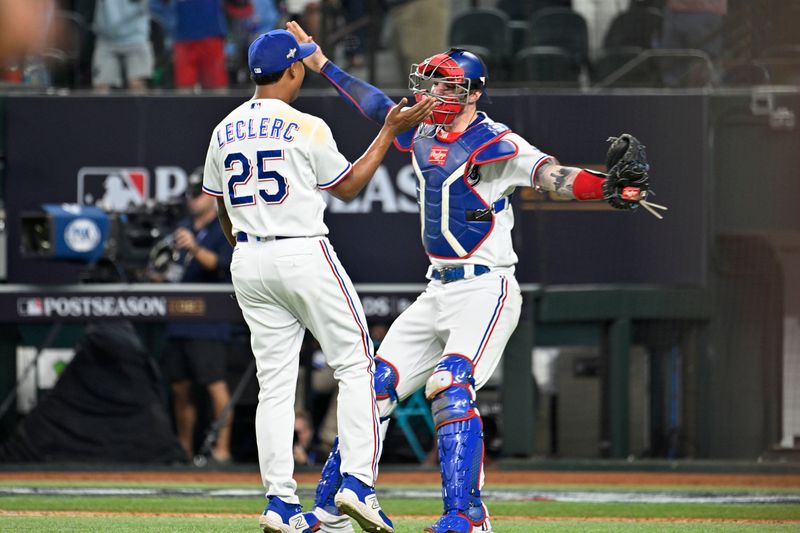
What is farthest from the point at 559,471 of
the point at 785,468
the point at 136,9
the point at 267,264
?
the point at 267,264

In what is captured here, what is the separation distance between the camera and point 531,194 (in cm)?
1091

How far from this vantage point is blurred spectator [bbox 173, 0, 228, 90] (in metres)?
11.1

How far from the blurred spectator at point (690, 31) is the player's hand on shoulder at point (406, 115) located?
584 cm

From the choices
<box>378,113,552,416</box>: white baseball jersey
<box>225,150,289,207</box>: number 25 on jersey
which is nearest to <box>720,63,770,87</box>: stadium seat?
<box>378,113,552,416</box>: white baseball jersey

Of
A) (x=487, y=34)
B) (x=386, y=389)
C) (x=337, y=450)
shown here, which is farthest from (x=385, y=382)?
(x=487, y=34)

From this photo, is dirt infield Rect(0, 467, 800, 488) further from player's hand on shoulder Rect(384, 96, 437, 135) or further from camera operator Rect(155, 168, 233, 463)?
player's hand on shoulder Rect(384, 96, 437, 135)

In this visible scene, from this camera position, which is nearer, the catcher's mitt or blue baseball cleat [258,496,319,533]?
blue baseball cleat [258,496,319,533]

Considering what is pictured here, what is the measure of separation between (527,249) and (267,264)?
566 centimetres

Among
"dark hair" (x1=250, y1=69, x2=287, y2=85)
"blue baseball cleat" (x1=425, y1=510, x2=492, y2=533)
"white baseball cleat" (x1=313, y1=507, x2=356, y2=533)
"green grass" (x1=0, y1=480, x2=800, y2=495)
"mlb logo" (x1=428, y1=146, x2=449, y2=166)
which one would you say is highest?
"dark hair" (x1=250, y1=69, x2=287, y2=85)

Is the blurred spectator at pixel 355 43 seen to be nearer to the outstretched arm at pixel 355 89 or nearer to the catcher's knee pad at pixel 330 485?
the outstretched arm at pixel 355 89

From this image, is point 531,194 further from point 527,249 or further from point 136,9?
point 136,9

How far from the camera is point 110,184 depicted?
11.0 metres

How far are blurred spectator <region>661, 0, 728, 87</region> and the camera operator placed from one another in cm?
370

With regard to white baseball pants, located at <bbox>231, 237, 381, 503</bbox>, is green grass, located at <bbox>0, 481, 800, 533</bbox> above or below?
below
